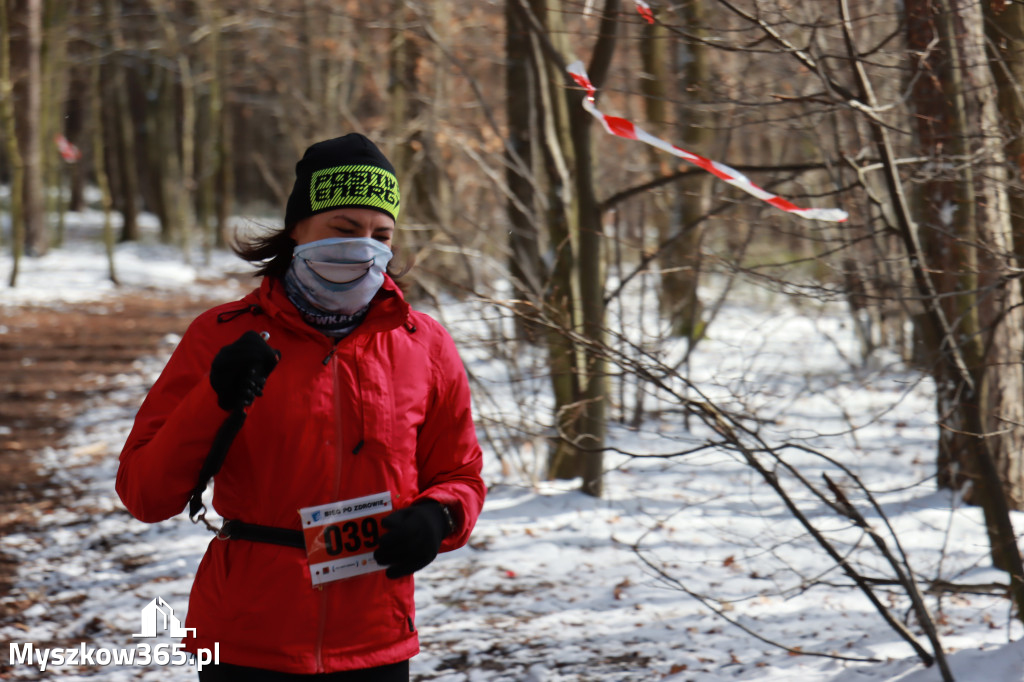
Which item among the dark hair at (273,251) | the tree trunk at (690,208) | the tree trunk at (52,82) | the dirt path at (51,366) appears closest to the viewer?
the dark hair at (273,251)

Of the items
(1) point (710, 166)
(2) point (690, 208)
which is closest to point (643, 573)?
(1) point (710, 166)

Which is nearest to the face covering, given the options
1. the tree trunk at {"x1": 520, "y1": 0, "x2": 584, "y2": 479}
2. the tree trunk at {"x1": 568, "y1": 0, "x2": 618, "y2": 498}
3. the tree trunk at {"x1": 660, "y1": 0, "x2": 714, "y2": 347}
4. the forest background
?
the forest background

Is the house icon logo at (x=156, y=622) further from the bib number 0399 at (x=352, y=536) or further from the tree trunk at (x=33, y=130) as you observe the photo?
the tree trunk at (x=33, y=130)

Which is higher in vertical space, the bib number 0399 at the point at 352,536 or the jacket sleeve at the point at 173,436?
the jacket sleeve at the point at 173,436

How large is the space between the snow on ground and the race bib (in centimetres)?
187

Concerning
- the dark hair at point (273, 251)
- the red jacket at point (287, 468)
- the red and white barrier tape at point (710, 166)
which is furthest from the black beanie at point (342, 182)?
the red and white barrier tape at point (710, 166)

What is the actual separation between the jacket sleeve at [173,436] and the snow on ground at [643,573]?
214cm

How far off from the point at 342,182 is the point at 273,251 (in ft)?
0.94

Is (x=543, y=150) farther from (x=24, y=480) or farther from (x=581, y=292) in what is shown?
(x=24, y=480)

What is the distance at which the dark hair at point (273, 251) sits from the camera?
7.62ft

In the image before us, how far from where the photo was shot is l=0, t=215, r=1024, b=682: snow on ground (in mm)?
4395

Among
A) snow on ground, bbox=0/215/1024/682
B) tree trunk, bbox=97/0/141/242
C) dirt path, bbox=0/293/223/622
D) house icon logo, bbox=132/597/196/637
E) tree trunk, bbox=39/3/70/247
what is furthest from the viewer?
tree trunk, bbox=97/0/141/242

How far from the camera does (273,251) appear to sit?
2375mm

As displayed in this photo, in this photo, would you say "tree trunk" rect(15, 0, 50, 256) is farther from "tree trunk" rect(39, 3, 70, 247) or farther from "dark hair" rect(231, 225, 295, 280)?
"dark hair" rect(231, 225, 295, 280)
